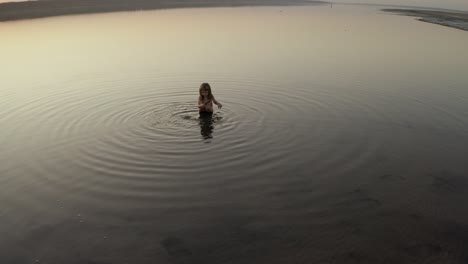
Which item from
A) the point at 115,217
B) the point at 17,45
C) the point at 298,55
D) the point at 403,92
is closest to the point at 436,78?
the point at 403,92

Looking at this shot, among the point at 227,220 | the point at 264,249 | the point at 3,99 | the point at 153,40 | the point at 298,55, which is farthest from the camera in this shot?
the point at 153,40

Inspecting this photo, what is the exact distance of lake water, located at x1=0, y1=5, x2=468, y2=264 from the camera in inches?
315

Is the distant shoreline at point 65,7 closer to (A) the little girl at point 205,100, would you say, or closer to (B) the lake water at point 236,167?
(B) the lake water at point 236,167

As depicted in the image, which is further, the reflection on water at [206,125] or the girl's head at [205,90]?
the girl's head at [205,90]

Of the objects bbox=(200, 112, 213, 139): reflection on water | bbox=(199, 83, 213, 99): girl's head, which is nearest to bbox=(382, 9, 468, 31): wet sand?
bbox=(200, 112, 213, 139): reflection on water

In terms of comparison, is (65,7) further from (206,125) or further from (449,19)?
(206,125)

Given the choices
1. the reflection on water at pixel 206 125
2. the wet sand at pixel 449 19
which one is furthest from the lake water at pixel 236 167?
the wet sand at pixel 449 19

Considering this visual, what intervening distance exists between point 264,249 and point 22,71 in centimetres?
2407

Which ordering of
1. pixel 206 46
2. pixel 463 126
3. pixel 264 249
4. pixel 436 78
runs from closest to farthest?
1. pixel 264 249
2. pixel 463 126
3. pixel 436 78
4. pixel 206 46

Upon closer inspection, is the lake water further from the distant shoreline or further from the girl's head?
the distant shoreline

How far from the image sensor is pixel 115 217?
29.3ft

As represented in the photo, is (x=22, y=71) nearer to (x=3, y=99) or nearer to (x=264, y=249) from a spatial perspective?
(x=3, y=99)

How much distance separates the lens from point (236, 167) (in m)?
11.4

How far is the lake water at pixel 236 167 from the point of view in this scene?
315 inches
